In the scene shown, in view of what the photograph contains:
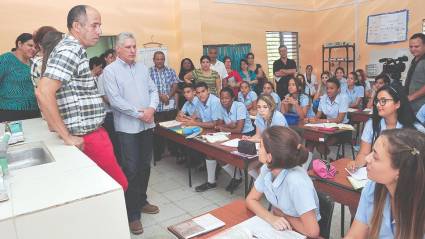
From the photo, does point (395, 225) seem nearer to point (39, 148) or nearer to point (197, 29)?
point (39, 148)

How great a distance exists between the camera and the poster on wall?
6.97 metres

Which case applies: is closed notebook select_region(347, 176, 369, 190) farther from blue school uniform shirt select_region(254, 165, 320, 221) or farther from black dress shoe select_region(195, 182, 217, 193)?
black dress shoe select_region(195, 182, 217, 193)

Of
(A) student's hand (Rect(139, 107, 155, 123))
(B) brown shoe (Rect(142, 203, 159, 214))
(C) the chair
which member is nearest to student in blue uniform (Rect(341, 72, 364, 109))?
(B) brown shoe (Rect(142, 203, 159, 214))

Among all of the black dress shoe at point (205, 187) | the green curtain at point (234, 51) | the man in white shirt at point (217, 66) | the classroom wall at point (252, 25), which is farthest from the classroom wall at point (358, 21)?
the black dress shoe at point (205, 187)

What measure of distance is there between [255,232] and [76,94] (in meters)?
1.20

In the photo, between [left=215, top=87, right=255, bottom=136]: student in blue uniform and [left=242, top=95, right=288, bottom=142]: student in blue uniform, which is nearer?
[left=242, top=95, right=288, bottom=142]: student in blue uniform

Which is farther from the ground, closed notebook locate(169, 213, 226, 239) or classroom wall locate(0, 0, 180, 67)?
classroom wall locate(0, 0, 180, 67)

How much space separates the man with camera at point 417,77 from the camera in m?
3.52

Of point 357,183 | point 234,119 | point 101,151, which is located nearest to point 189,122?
point 234,119

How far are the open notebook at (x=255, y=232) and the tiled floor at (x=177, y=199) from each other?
→ 1337mm

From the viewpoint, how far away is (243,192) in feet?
11.5

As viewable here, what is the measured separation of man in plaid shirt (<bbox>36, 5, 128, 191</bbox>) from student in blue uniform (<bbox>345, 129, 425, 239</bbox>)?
1.42 metres

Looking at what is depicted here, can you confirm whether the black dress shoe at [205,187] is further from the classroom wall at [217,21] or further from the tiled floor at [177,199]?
the classroom wall at [217,21]

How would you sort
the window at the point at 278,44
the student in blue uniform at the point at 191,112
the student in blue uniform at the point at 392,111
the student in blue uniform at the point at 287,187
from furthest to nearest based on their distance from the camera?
A: the window at the point at 278,44, the student in blue uniform at the point at 191,112, the student in blue uniform at the point at 392,111, the student in blue uniform at the point at 287,187
